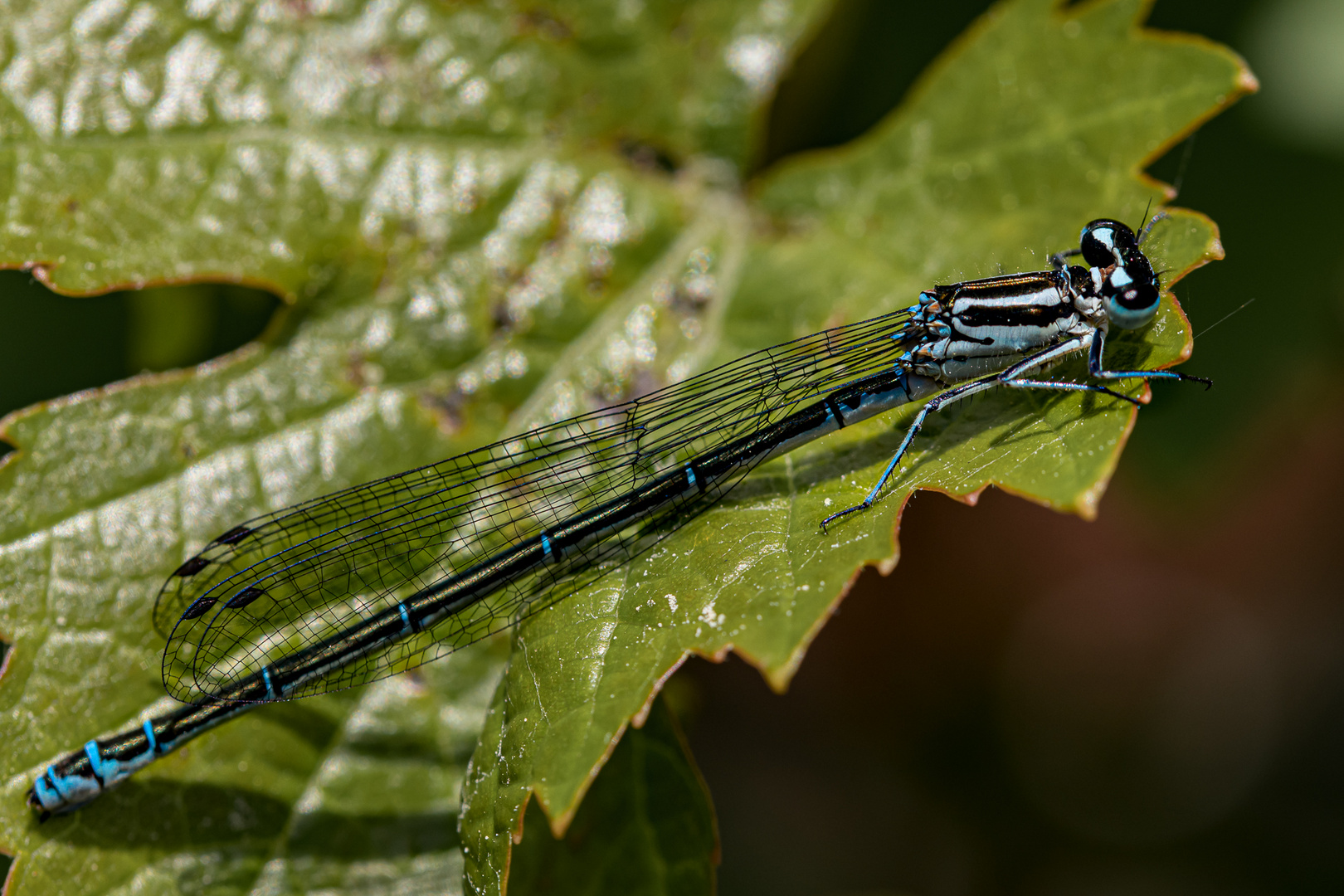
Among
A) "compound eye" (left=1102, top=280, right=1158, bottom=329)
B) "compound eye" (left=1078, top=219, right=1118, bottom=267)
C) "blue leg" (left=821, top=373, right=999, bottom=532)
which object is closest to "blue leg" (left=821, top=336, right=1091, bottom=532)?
"blue leg" (left=821, top=373, right=999, bottom=532)

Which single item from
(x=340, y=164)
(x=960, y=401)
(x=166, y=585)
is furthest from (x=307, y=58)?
(x=960, y=401)

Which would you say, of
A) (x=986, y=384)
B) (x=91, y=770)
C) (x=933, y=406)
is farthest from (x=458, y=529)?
(x=986, y=384)

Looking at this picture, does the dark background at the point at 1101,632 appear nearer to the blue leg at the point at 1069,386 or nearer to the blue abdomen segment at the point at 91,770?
the blue leg at the point at 1069,386

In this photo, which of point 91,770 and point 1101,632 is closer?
point 91,770

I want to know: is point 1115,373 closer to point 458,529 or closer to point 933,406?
point 933,406

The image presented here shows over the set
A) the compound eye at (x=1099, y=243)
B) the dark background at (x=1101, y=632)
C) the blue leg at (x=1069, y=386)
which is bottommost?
the dark background at (x=1101, y=632)

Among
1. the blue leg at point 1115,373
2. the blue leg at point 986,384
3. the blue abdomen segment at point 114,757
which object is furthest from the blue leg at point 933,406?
the blue abdomen segment at point 114,757

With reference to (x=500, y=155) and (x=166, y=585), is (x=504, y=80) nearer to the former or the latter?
(x=500, y=155)
